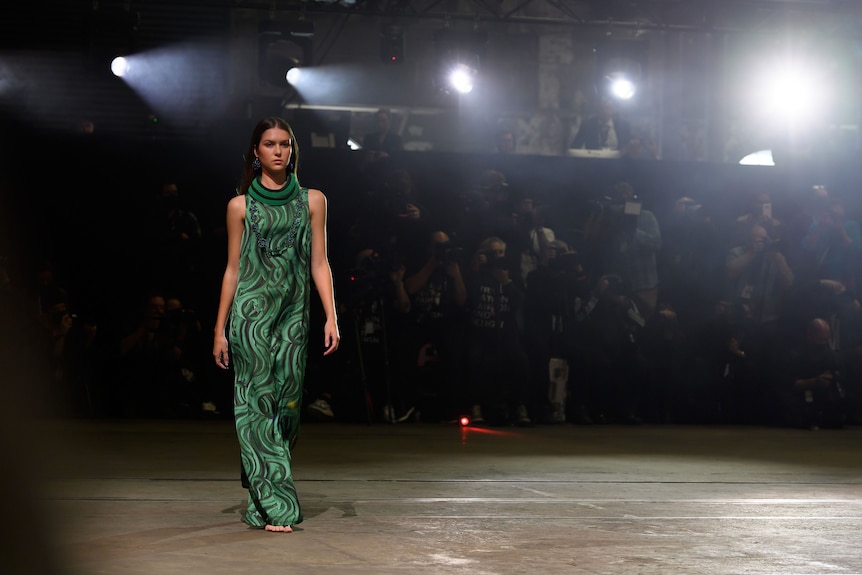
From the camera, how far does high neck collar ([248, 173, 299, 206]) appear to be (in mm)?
4508

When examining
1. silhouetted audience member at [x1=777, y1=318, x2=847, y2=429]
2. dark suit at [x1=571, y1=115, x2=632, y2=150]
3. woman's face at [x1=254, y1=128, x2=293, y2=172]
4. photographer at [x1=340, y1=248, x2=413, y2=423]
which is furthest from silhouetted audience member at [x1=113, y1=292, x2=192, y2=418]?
dark suit at [x1=571, y1=115, x2=632, y2=150]

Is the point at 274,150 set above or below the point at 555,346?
above

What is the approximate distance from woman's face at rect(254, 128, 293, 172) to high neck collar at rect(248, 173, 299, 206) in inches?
2.9

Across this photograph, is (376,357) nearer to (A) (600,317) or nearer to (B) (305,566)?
(A) (600,317)

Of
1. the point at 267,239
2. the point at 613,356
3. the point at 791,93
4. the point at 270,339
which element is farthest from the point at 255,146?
the point at 791,93

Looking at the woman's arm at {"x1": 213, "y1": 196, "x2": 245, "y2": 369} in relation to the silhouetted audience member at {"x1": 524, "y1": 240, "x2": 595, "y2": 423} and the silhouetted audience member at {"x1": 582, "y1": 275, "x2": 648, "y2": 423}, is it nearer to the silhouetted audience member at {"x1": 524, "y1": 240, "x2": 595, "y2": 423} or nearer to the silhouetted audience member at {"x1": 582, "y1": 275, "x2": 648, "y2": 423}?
the silhouetted audience member at {"x1": 524, "y1": 240, "x2": 595, "y2": 423}

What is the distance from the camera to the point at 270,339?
4.47 metres

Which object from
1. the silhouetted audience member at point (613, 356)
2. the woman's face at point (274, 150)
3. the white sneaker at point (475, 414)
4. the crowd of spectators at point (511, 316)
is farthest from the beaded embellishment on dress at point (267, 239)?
the silhouetted audience member at point (613, 356)

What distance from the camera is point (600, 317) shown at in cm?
1058

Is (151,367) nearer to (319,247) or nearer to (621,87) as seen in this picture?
(319,247)

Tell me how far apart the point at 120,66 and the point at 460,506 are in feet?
43.9

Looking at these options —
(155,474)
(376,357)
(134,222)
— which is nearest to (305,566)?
(155,474)

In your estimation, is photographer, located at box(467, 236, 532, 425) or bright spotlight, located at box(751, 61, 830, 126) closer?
photographer, located at box(467, 236, 532, 425)

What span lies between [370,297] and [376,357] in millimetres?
526
